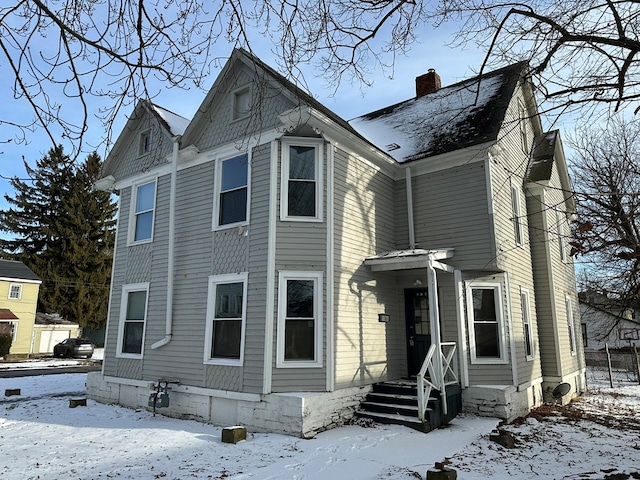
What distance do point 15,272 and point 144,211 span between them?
2356 cm

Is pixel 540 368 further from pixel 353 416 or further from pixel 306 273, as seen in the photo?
pixel 306 273

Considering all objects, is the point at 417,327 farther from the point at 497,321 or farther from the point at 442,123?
the point at 442,123

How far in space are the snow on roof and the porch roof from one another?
19.9 feet

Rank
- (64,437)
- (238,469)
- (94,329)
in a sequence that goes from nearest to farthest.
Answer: (238,469) → (64,437) → (94,329)

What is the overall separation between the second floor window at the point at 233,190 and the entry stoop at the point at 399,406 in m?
4.61

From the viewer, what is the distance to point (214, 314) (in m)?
9.21

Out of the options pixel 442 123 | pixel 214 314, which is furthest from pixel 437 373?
pixel 442 123

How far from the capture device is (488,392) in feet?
29.3

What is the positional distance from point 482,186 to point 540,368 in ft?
17.7

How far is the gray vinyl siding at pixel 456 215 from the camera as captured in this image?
968cm

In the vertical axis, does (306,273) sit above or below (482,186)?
below

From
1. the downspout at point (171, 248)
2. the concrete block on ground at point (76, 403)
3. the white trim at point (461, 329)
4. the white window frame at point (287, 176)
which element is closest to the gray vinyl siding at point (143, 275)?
the downspout at point (171, 248)

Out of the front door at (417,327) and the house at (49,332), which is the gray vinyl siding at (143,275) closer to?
the front door at (417,327)

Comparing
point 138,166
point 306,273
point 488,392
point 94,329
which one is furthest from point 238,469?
point 94,329
